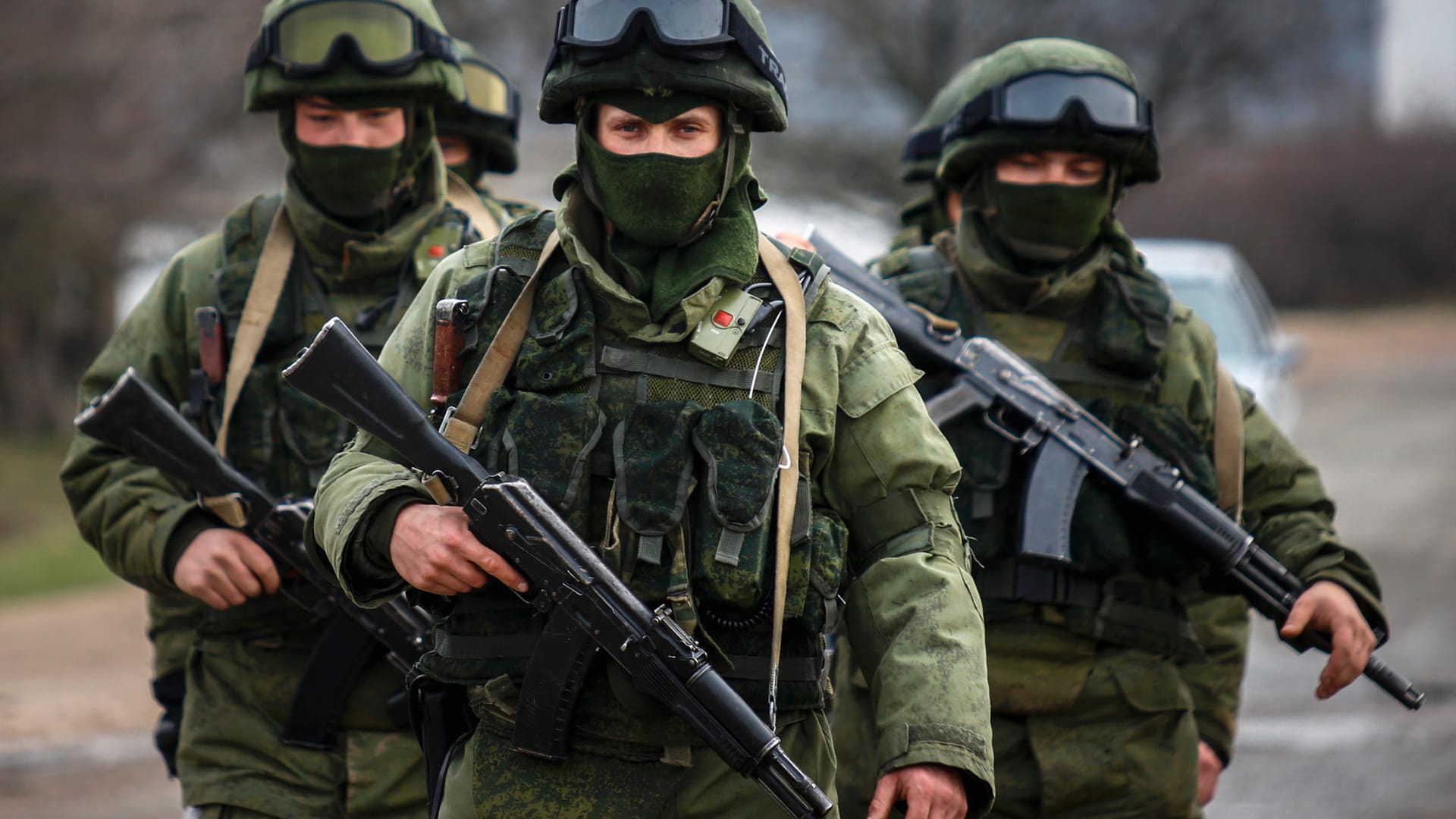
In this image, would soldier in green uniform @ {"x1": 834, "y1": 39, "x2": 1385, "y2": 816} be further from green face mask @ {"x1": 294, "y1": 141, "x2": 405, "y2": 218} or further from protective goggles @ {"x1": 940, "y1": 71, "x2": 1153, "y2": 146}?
green face mask @ {"x1": 294, "y1": 141, "x2": 405, "y2": 218}

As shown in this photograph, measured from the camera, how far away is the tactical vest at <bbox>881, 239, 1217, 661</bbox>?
172 inches

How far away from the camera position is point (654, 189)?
125 inches

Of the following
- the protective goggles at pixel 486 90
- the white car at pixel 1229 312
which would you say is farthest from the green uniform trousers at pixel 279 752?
the white car at pixel 1229 312

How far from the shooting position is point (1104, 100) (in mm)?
4594

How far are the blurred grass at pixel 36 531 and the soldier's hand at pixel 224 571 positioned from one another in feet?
20.5

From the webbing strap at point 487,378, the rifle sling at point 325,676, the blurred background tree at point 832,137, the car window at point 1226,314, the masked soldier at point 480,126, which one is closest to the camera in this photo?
the webbing strap at point 487,378

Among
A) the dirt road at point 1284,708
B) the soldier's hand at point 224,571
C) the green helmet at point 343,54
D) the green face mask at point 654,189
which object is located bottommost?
the dirt road at point 1284,708

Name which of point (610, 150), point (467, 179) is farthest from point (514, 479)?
point (467, 179)

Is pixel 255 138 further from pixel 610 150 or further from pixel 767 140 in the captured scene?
pixel 610 150

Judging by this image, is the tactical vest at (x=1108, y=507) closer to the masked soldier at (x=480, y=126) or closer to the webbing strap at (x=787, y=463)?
the webbing strap at (x=787, y=463)

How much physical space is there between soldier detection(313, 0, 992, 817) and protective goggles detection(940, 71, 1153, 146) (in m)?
1.52

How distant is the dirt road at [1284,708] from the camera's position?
734 centimetres

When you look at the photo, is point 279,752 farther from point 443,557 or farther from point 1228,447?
point 1228,447

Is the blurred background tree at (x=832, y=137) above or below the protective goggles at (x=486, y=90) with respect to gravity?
above
